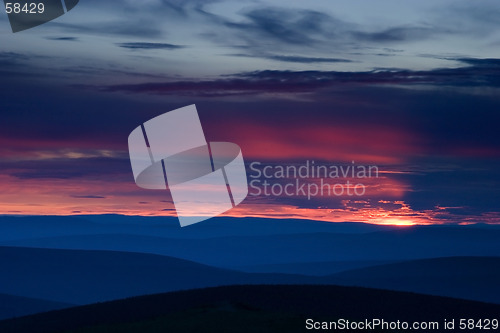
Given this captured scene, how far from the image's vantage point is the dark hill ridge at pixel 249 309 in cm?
3459

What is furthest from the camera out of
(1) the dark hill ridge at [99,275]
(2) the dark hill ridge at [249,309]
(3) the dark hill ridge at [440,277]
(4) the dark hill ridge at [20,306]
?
(1) the dark hill ridge at [99,275]

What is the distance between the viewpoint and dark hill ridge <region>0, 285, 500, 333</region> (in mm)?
34594

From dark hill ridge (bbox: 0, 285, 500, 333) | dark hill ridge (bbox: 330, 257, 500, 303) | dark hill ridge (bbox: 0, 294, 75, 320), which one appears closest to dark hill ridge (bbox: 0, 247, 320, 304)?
dark hill ridge (bbox: 330, 257, 500, 303)

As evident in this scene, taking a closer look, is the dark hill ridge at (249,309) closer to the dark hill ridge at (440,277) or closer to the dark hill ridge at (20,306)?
the dark hill ridge at (20,306)

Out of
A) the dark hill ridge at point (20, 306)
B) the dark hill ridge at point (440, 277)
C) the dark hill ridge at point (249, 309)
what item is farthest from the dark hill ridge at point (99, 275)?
the dark hill ridge at point (249, 309)

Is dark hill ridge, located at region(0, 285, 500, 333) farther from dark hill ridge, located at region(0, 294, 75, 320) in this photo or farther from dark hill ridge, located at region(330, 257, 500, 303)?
dark hill ridge, located at region(330, 257, 500, 303)

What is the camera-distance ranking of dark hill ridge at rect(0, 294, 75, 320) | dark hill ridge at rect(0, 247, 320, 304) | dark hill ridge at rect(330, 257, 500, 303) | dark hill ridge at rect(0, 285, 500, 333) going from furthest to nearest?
dark hill ridge at rect(0, 247, 320, 304)
dark hill ridge at rect(330, 257, 500, 303)
dark hill ridge at rect(0, 294, 75, 320)
dark hill ridge at rect(0, 285, 500, 333)

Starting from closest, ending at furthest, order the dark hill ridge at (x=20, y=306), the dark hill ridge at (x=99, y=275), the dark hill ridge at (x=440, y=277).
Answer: the dark hill ridge at (x=20, y=306)
the dark hill ridge at (x=440, y=277)
the dark hill ridge at (x=99, y=275)

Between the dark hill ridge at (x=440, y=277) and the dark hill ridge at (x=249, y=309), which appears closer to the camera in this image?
the dark hill ridge at (x=249, y=309)

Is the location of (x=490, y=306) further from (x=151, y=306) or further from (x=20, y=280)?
(x=20, y=280)

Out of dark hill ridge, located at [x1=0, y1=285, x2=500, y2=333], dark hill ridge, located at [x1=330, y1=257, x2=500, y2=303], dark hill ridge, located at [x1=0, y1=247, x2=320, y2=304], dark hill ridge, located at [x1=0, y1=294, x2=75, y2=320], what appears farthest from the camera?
dark hill ridge, located at [x1=0, y1=247, x2=320, y2=304]

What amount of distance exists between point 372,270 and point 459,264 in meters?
20.1

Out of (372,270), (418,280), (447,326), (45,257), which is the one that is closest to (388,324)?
(447,326)

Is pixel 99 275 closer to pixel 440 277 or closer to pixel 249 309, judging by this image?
pixel 440 277
